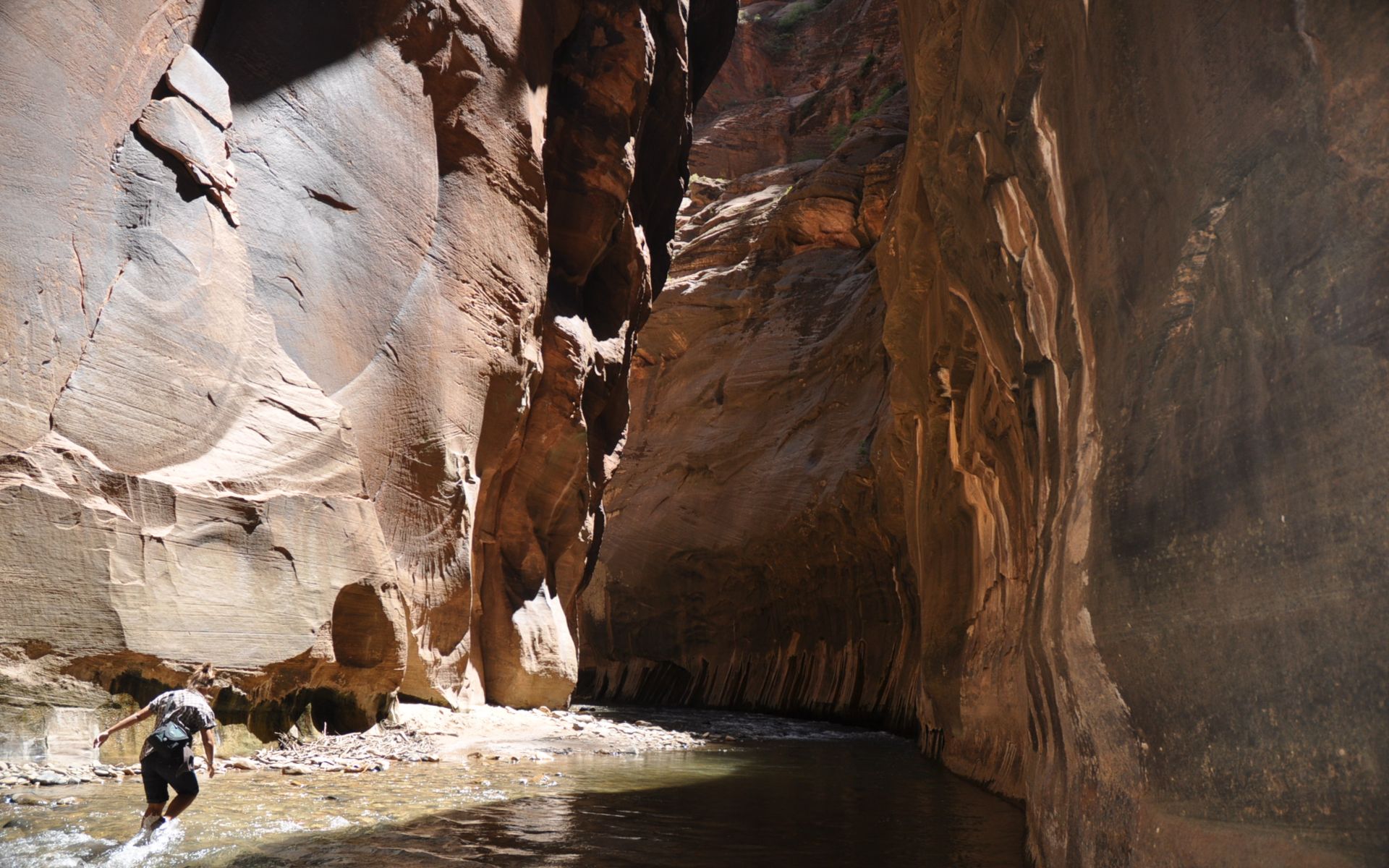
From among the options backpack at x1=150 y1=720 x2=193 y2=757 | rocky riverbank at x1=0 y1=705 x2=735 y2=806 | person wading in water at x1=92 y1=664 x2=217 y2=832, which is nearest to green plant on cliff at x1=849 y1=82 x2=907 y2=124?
rocky riverbank at x1=0 y1=705 x2=735 y2=806

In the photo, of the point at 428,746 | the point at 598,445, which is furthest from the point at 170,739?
the point at 598,445

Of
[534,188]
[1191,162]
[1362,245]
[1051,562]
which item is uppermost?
[534,188]

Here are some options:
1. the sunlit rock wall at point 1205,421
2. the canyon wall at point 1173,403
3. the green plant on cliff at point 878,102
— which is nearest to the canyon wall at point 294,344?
the canyon wall at point 1173,403

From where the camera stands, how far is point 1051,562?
5.42 m

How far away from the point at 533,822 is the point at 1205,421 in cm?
569

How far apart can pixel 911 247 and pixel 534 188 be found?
6747 millimetres

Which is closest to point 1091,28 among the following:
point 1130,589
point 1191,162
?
point 1191,162

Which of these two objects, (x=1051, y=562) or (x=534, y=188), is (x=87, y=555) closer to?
(x=1051, y=562)

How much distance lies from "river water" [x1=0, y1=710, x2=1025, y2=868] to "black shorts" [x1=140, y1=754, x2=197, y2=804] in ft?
0.78

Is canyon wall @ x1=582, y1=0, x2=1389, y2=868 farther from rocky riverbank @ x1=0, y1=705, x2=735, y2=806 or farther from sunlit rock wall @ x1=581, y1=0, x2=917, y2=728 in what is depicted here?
sunlit rock wall @ x1=581, y1=0, x2=917, y2=728

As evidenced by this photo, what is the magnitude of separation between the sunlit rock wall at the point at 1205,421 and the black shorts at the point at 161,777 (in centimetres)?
508

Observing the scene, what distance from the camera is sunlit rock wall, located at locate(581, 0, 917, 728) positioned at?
24844 millimetres

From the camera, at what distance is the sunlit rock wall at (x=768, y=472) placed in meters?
24.8

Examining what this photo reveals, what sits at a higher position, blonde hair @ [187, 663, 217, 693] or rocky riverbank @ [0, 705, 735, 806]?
blonde hair @ [187, 663, 217, 693]
